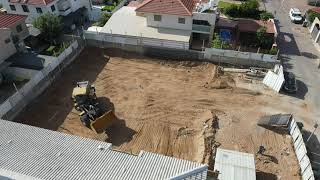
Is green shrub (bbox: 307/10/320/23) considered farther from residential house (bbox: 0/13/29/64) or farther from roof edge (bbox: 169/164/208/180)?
residential house (bbox: 0/13/29/64)

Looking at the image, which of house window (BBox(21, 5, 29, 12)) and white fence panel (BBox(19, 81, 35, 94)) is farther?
house window (BBox(21, 5, 29, 12))

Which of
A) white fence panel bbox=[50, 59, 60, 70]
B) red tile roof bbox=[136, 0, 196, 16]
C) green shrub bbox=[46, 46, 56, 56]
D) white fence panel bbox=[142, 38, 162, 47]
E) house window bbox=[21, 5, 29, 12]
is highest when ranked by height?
red tile roof bbox=[136, 0, 196, 16]

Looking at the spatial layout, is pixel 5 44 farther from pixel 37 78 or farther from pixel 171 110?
pixel 171 110

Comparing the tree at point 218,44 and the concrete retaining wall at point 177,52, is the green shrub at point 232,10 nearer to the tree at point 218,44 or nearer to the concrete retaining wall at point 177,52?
the tree at point 218,44

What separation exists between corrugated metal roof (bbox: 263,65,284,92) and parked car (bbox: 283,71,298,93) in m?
0.82

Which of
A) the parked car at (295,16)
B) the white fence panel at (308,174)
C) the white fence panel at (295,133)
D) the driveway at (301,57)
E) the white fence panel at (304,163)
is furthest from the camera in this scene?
the parked car at (295,16)

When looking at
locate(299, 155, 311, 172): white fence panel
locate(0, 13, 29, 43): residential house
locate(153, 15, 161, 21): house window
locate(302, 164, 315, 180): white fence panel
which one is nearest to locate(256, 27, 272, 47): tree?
locate(153, 15, 161, 21): house window

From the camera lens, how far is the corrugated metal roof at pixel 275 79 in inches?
1196

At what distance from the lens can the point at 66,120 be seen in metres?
27.8

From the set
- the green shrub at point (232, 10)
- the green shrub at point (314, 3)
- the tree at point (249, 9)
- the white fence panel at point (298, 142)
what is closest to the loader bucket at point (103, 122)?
the white fence panel at point (298, 142)

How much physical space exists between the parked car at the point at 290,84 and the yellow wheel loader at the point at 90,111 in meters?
17.7

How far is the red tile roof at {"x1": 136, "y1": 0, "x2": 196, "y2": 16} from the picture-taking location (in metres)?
35.7

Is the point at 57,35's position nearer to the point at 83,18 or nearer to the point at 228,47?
the point at 83,18

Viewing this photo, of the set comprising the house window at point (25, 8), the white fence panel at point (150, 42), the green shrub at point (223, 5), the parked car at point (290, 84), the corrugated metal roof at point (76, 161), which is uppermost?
the house window at point (25, 8)
